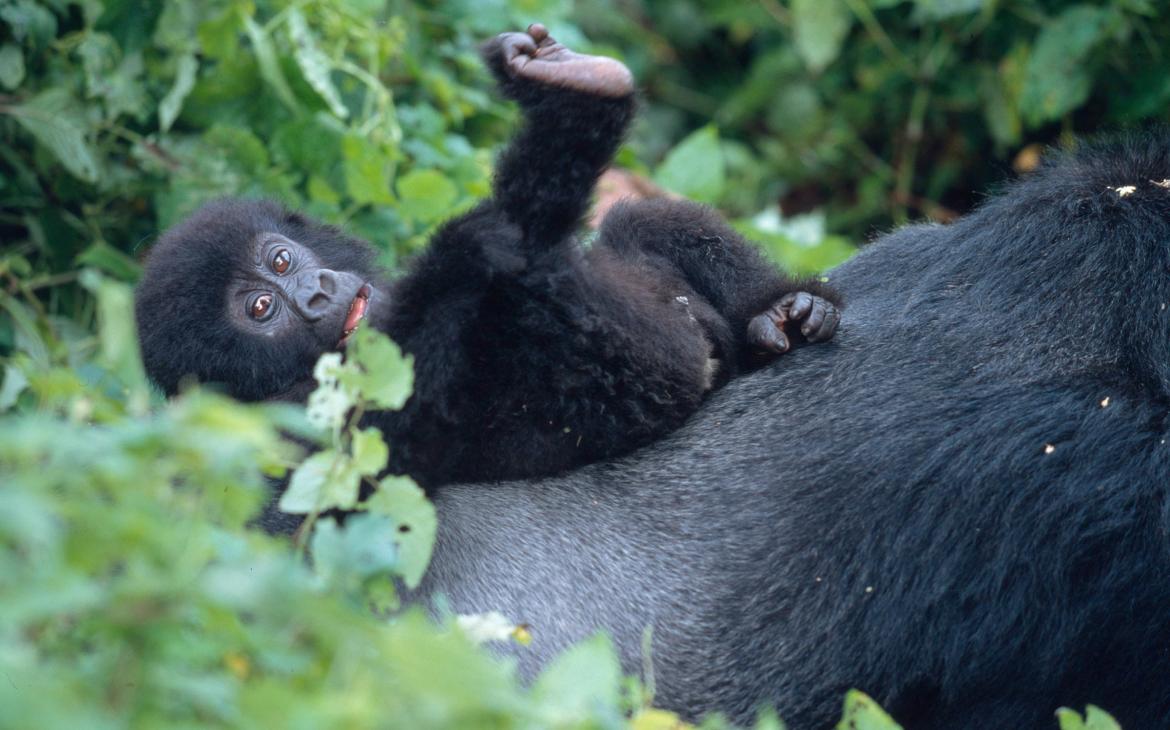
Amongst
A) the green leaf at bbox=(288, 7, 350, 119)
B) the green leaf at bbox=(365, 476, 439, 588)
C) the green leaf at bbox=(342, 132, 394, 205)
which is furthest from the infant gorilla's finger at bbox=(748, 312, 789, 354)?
the green leaf at bbox=(288, 7, 350, 119)

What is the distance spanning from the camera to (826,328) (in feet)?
7.08

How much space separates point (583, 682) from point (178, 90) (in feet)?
7.63

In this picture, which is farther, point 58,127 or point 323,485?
point 58,127

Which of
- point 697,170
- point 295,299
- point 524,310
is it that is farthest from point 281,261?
point 697,170

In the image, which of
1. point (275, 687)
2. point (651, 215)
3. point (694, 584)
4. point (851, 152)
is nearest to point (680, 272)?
point (651, 215)

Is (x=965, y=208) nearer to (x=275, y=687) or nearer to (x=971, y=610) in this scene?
(x=971, y=610)

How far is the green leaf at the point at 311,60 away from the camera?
299 centimetres

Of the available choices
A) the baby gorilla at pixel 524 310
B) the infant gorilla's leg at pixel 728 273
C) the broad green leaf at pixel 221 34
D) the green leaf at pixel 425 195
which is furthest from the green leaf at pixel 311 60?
the infant gorilla's leg at pixel 728 273

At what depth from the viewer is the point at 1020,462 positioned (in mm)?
1867

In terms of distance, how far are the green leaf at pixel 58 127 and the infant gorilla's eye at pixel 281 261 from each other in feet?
2.93

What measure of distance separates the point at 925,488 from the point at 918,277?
474 mm

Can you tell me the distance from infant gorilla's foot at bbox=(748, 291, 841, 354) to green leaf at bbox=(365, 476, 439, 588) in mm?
935

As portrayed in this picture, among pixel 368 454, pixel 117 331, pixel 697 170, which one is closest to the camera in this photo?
pixel 117 331

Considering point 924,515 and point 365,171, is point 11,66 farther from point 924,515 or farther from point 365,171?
point 924,515
